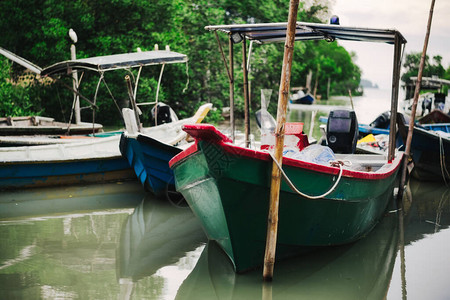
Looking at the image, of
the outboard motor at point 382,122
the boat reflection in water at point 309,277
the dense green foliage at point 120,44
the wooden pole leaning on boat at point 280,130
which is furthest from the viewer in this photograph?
the dense green foliage at point 120,44

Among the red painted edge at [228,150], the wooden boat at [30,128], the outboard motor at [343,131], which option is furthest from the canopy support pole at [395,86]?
the wooden boat at [30,128]

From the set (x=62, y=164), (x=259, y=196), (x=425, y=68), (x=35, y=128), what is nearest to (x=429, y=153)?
(x=259, y=196)

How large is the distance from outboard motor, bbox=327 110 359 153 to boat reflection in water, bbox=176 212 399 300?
198cm

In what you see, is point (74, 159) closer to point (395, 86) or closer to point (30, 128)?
point (30, 128)

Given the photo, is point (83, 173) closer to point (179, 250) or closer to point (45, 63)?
point (179, 250)

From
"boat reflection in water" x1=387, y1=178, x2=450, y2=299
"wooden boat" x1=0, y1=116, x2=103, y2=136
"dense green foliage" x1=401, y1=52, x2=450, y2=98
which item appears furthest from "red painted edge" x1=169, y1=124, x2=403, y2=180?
"dense green foliage" x1=401, y1=52, x2=450, y2=98

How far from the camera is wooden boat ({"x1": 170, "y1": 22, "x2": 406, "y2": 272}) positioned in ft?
14.9

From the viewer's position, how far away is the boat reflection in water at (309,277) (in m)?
4.87

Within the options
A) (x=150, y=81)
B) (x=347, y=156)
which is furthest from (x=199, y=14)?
(x=347, y=156)

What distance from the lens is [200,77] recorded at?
19.1 metres

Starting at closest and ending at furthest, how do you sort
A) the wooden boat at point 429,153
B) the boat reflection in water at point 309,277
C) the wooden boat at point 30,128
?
1. the boat reflection in water at point 309,277
2. the wooden boat at point 429,153
3. the wooden boat at point 30,128

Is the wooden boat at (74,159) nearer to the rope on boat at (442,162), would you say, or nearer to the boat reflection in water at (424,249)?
the boat reflection in water at (424,249)

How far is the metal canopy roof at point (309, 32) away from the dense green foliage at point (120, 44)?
25.6 feet

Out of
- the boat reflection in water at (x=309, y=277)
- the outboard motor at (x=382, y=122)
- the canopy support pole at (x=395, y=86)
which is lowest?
the boat reflection in water at (x=309, y=277)
